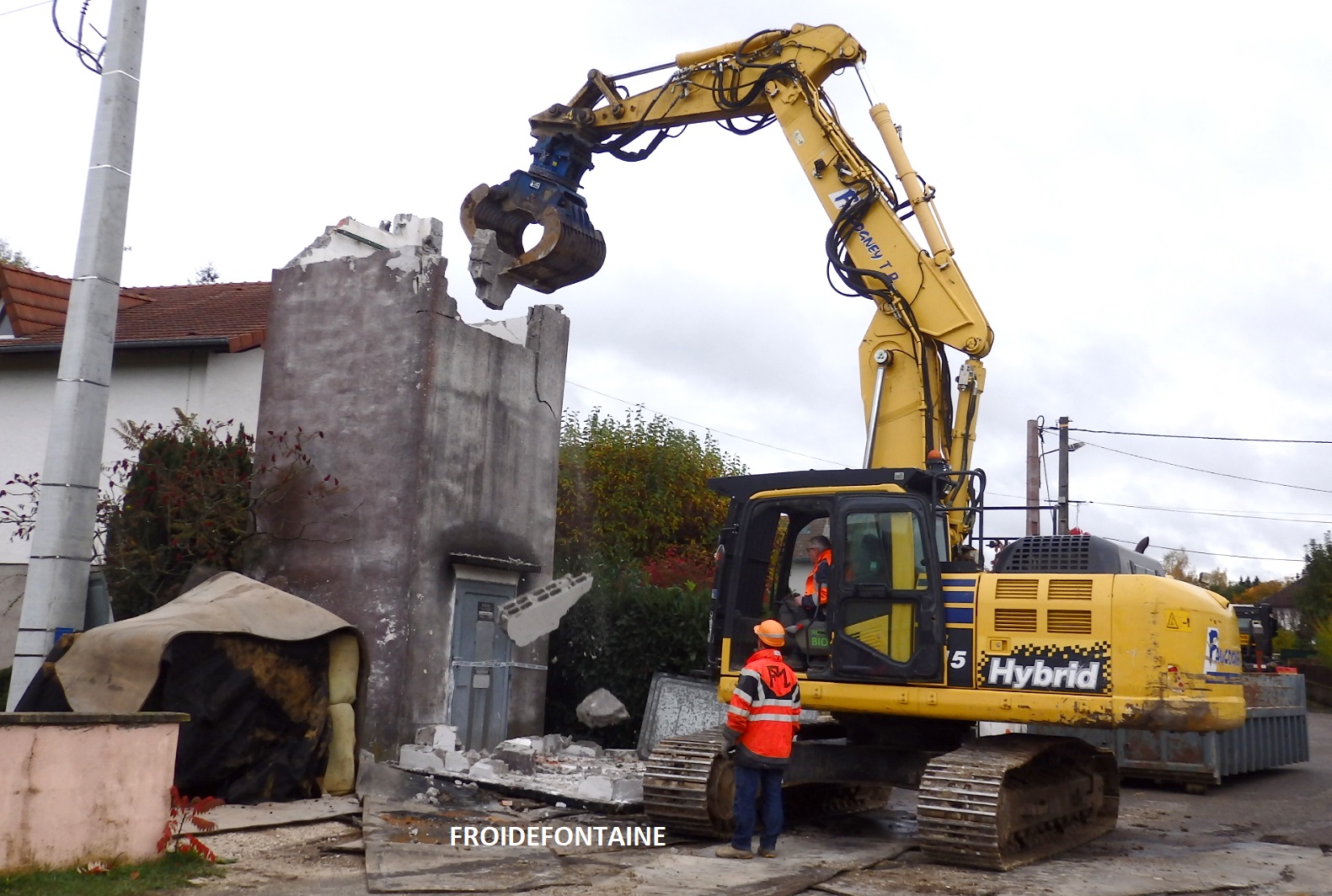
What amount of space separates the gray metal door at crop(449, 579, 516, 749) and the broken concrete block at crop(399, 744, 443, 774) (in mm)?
1223

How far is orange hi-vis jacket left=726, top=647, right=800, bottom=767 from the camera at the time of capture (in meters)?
8.83

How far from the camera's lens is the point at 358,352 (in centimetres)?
1377

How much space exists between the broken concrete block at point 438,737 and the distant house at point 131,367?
17.1 feet

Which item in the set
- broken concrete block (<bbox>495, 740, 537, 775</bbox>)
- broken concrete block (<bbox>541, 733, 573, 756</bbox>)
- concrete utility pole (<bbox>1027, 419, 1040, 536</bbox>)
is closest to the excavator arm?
broken concrete block (<bbox>495, 740, 537, 775</bbox>)

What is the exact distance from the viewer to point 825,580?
9.88 m

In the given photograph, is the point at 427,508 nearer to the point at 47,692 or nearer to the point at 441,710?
the point at 441,710

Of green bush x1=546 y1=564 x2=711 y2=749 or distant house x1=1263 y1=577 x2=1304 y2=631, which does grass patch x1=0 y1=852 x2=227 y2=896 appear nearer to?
green bush x1=546 y1=564 x2=711 y2=749

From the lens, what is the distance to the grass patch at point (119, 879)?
6.75 metres

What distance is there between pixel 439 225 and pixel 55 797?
27.6ft

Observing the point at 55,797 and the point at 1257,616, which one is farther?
the point at 1257,616

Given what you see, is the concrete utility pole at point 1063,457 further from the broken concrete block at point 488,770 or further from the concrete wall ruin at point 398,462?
the broken concrete block at point 488,770

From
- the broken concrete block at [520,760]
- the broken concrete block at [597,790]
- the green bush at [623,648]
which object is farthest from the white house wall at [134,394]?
the broken concrete block at [597,790]

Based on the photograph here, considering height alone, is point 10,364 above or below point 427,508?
above

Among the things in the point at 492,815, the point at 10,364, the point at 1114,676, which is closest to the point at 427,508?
the point at 492,815
